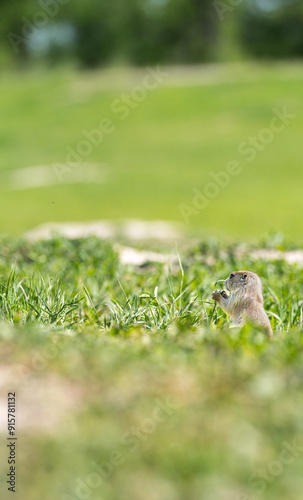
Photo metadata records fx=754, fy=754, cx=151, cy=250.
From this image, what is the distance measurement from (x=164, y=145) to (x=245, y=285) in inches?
981

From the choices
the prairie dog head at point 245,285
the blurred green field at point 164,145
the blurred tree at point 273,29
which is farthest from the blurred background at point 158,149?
the blurred tree at point 273,29

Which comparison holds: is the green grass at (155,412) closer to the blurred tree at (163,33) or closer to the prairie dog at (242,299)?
the prairie dog at (242,299)

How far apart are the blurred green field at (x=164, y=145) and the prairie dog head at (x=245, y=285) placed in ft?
Answer: 32.7

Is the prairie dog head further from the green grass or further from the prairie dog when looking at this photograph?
the green grass

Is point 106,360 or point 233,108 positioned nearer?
point 106,360

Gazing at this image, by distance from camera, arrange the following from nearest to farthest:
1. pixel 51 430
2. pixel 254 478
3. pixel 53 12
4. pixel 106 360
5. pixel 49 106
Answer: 1. pixel 254 478
2. pixel 51 430
3. pixel 106 360
4. pixel 49 106
5. pixel 53 12

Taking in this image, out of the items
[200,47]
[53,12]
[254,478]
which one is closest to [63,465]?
[254,478]

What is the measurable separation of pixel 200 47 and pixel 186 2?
144 inches

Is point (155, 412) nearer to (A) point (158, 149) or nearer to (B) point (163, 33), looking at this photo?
(A) point (158, 149)

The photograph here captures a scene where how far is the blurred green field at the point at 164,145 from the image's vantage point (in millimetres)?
19328

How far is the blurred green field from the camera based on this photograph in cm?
1933

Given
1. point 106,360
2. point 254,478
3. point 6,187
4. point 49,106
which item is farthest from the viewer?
point 49,106

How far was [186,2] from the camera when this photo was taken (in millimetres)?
60094

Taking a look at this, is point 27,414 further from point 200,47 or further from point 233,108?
point 200,47
